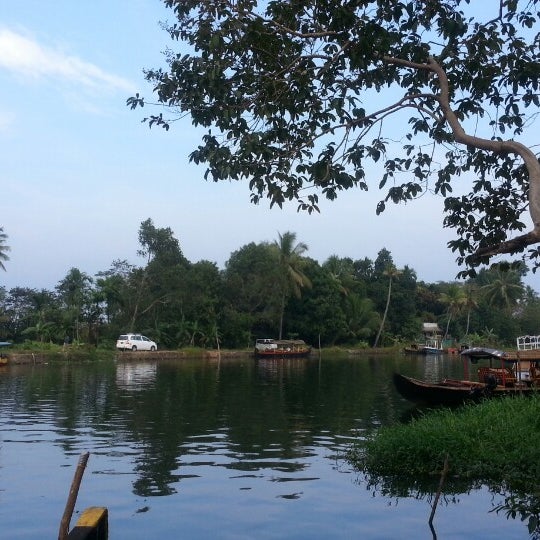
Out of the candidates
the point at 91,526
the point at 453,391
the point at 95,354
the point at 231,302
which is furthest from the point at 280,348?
the point at 91,526

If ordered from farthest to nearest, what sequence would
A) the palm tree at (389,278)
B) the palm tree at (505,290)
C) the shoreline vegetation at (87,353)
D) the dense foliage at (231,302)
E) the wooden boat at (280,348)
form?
the palm tree at (389,278)
the palm tree at (505,290)
the wooden boat at (280,348)
the dense foliage at (231,302)
the shoreline vegetation at (87,353)

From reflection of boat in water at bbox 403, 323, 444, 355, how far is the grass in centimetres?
5807

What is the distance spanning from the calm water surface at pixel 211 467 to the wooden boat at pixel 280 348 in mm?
28785

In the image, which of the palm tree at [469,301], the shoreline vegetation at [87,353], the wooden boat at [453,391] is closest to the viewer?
the wooden boat at [453,391]

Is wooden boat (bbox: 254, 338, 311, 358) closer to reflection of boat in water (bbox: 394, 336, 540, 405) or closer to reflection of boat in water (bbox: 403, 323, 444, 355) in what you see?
reflection of boat in water (bbox: 403, 323, 444, 355)

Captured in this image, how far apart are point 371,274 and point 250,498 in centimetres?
6974

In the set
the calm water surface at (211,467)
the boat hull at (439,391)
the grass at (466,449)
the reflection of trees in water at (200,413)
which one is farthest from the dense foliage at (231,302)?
the grass at (466,449)

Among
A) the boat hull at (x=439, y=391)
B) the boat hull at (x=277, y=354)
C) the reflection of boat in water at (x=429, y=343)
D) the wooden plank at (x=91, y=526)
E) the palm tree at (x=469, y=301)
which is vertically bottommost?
the wooden plank at (x=91, y=526)

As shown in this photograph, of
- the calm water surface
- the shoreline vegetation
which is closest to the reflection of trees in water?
the calm water surface

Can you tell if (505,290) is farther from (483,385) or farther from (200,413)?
(200,413)

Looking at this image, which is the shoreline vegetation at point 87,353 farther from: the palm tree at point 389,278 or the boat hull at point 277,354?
the palm tree at point 389,278

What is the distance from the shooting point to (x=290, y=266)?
61.2 meters

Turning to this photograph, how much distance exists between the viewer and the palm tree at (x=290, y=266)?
200 feet

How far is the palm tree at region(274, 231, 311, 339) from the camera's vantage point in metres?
60.9
